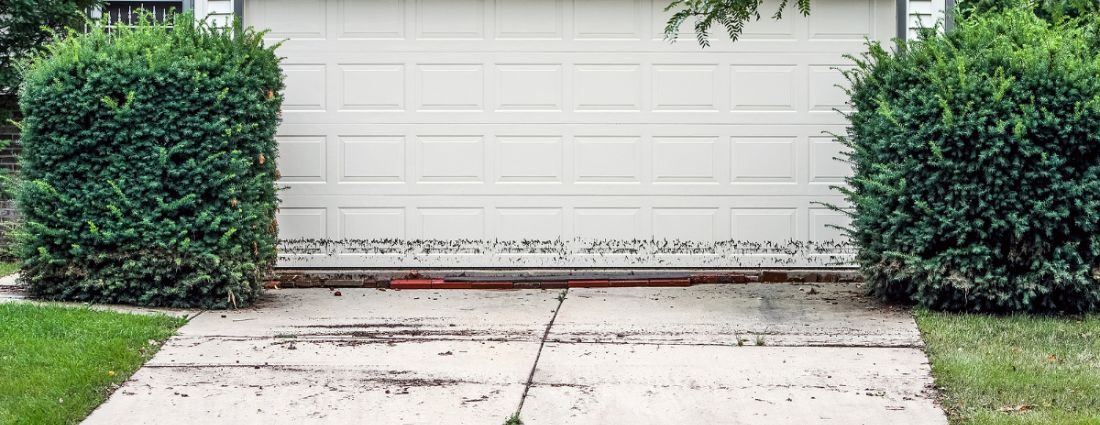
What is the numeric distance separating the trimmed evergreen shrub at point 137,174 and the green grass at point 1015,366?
460cm

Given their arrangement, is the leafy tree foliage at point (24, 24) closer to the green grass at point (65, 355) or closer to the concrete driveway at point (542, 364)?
the green grass at point (65, 355)

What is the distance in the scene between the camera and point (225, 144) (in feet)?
28.0

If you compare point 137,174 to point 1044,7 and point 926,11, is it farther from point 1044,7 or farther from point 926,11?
point 1044,7

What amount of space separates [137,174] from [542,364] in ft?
11.0

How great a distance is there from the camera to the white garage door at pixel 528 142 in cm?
1056

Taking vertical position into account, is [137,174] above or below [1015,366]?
above

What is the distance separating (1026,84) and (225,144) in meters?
5.15

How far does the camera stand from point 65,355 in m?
6.64

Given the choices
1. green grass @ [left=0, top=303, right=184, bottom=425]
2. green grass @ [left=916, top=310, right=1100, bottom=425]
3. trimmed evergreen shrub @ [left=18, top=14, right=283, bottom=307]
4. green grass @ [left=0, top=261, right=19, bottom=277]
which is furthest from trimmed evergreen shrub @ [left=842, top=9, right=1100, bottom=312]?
green grass @ [left=0, top=261, right=19, bottom=277]

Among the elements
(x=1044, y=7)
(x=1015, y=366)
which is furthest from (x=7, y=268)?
(x=1044, y=7)

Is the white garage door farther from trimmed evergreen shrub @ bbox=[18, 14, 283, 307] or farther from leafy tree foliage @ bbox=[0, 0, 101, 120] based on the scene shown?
leafy tree foliage @ bbox=[0, 0, 101, 120]

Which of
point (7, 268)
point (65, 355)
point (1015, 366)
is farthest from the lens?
point (7, 268)

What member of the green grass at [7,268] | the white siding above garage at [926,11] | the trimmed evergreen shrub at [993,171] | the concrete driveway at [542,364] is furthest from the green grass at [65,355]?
the white siding above garage at [926,11]

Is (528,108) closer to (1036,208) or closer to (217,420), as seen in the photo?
(1036,208)
